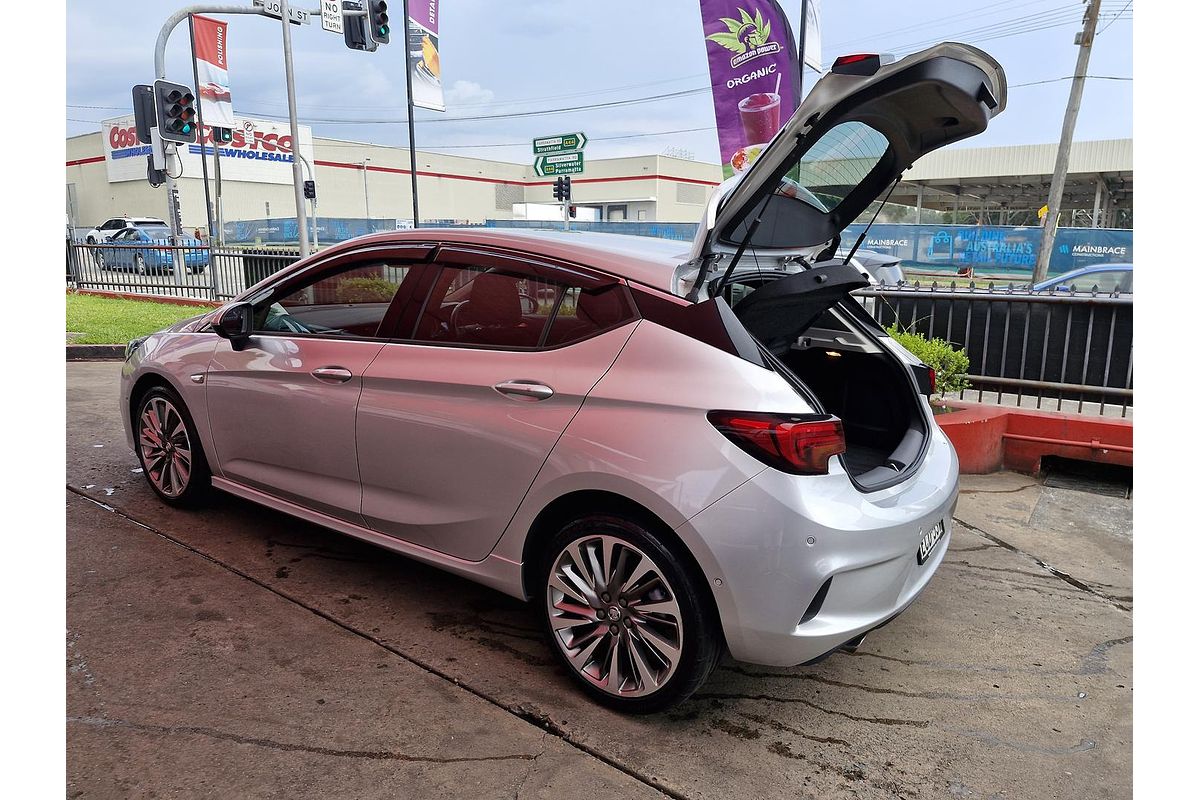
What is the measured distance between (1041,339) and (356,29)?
13360 millimetres

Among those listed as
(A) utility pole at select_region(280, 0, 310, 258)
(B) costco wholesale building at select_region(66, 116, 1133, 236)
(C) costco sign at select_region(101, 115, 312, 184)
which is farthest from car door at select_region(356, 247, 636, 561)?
(C) costco sign at select_region(101, 115, 312, 184)

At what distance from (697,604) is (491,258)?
1542 millimetres

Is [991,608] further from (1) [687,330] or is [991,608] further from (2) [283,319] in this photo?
(2) [283,319]

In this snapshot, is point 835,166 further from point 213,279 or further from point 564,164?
point 564,164

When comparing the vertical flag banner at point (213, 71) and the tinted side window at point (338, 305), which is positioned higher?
the vertical flag banner at point (213, 71)

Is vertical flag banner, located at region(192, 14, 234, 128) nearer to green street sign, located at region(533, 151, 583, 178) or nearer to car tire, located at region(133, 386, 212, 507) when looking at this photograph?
green street sign, located at region(533, 151, 583, 178)

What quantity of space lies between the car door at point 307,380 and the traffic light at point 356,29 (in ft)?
42.1

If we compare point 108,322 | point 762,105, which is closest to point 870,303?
point 762,105

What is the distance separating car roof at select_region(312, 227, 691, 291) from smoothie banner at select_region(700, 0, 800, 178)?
6.83 meters

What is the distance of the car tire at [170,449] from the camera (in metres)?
4.31

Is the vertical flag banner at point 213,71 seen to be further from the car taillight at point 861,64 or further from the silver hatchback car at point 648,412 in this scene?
the car taillight at point 861,64

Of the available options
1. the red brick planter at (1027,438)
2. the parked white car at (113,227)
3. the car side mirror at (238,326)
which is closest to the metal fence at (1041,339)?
the red brick planter at (1027,438)

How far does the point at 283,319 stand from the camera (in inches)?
154

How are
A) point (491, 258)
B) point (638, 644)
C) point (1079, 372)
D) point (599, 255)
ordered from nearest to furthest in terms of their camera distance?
1. point (638, 644)
2. point (599, 255)
3. point (491, 258)
4. point (1079, 372)
